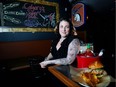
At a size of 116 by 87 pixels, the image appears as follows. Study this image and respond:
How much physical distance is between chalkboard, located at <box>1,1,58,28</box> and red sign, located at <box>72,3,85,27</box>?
2.30 feet

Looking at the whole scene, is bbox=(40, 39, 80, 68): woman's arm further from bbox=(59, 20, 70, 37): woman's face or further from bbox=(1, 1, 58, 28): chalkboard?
bbox=(1, 1, 58, 28): chalkboard

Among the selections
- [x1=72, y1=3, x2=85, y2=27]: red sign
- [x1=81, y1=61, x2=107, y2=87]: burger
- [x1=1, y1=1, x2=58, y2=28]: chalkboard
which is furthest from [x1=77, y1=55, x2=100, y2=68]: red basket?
[x1=72, y1=3, x2=85, y2=27]: red sign

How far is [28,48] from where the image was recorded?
11.3 feet

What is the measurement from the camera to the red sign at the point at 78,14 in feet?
13.1

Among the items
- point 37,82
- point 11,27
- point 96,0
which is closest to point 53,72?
point 37,82

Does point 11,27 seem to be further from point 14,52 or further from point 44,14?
point 44,14

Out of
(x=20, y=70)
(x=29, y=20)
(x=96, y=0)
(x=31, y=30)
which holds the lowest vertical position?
(x=20, y=70)

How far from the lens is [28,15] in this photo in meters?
3.57

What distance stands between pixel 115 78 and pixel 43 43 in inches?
115

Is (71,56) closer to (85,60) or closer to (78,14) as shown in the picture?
(85,60)

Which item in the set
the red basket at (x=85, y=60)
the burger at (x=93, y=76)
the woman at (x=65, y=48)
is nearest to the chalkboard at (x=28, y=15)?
the woman at (x=65, y=48)

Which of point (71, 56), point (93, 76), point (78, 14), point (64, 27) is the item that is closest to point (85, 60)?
point (93, 76)

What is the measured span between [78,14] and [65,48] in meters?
2.61

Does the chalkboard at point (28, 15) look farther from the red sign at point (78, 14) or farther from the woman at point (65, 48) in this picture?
the woman at point (65, 48)
